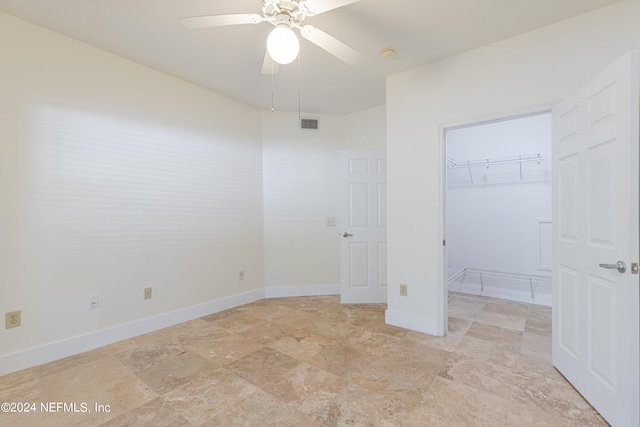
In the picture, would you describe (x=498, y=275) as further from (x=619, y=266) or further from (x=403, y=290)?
(x=619, y=266)

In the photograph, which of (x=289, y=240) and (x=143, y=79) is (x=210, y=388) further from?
(x=143, y=79)

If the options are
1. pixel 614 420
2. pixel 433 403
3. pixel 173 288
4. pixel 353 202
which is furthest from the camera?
pixel 353 202

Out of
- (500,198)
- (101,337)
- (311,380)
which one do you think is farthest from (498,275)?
(101,337)

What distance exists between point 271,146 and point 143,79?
165 centimetres

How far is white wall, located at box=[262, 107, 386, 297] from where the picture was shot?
157 inches

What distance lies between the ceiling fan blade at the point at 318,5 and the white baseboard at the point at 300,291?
10.9ft

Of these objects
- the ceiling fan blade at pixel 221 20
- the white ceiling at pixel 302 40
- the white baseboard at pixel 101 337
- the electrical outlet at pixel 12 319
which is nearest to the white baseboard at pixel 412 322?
the white baseboard at pixel 101 337

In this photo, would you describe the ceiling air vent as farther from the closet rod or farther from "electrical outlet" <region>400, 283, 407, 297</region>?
"electrical outlet" <region>400, 283, 407, 297</region>

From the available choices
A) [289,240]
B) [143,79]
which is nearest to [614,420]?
[289,240]

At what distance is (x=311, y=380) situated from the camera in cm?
193

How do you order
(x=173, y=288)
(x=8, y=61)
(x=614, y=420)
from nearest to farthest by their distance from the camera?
1. (x=614, y=420)
2. (x=8, y=61)
3. (x=173, y=288)

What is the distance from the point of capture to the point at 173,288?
3014 millimetres

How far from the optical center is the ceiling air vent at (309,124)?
4.05 meters

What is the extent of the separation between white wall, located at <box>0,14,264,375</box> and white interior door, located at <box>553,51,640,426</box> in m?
3.23
